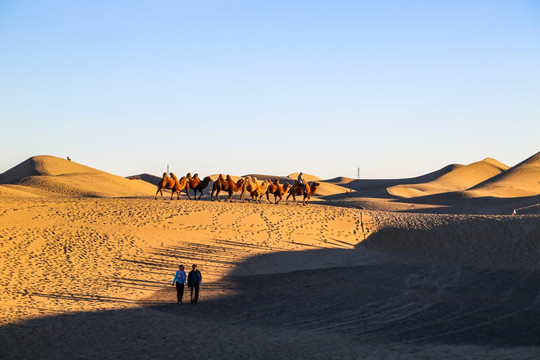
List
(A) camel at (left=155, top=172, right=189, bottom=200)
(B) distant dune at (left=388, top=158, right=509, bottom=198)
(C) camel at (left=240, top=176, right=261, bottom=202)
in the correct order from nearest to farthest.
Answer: (A) camel at (left=155, top=172, right=189, bottom=200) < (C) camel at (left=240, top=176, right=261, bottom=202) < (B) distant dune at (left=388, top=158, right=509, bottom=198)

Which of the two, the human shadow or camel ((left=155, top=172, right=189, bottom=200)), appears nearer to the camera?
the human shadow

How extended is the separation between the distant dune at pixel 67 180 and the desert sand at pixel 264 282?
96.1 feet

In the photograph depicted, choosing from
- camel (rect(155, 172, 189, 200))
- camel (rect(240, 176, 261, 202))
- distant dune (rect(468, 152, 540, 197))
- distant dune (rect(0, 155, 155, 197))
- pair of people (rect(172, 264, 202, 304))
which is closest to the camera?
pair of people (rect(172, 264, 202, 304))

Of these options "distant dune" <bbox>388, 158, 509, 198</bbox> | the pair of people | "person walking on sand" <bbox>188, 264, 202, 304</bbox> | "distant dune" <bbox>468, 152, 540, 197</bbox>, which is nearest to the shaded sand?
the pair of people

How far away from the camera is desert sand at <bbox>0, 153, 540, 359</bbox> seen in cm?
1316

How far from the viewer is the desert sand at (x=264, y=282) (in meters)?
13.2

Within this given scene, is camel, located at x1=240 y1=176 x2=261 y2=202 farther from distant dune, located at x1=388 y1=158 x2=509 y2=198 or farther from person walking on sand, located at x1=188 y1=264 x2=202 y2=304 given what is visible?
distant dune, located at x1=388 y1=158 x2=509 y2=198

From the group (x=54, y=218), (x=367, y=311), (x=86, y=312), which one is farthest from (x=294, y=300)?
(x=54, y=218)

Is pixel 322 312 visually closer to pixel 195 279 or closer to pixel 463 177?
pixel 195 279

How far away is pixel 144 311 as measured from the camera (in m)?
16.7

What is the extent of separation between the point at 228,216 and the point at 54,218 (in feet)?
28.9

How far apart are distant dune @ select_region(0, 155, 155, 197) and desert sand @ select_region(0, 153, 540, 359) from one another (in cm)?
2928

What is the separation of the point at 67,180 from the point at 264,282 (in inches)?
1929

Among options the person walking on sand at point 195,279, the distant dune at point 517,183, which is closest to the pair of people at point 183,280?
the person walking on sand at point 195,279
